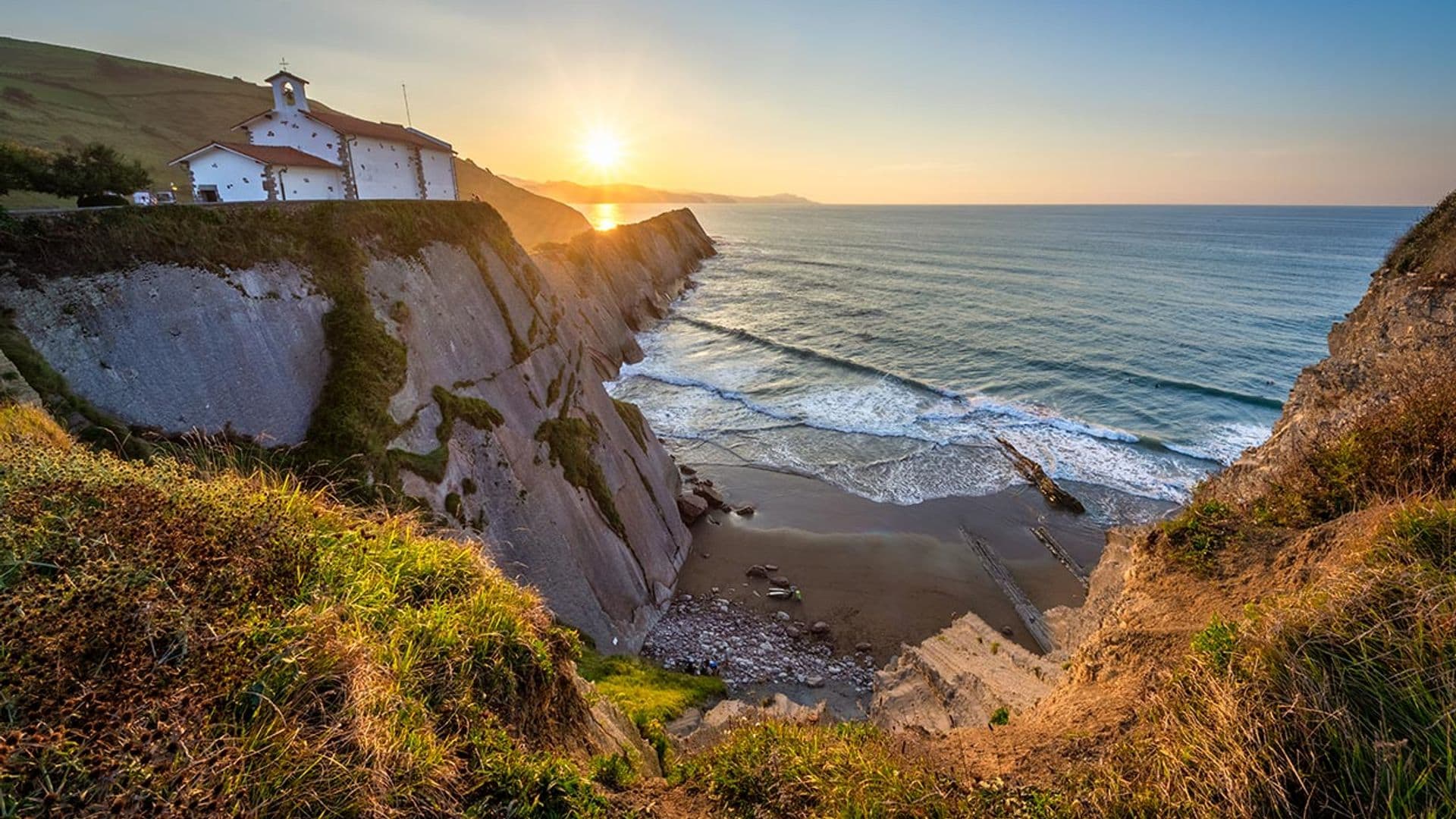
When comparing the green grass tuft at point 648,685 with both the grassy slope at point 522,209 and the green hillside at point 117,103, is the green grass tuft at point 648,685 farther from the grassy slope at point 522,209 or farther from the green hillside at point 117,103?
the grassy slope at point 522,209

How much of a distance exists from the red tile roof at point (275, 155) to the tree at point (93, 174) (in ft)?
11.4

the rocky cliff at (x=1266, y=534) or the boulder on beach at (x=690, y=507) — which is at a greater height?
the rocky cliff at (x=1266, y=534)

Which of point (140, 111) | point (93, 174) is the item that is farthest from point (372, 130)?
point (140, 111)

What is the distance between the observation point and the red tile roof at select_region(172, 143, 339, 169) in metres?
21.5

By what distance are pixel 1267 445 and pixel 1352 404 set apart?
2.54 meters

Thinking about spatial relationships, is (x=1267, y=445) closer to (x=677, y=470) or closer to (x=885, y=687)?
(x=885, y=687)

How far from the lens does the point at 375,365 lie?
50.5 ft

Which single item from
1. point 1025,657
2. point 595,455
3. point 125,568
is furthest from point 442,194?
point 1025,657

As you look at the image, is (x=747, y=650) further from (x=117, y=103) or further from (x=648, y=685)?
(x=117, y=103)

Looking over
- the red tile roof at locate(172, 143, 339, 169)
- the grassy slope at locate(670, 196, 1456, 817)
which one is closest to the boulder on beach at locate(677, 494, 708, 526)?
the grassy slope at locate(670, 196, 1456, 817)

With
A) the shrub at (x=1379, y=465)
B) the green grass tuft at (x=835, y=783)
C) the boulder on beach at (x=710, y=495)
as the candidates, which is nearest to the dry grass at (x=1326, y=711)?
the green grass tuft at (x=835, y=783)

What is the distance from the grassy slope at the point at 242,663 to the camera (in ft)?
11.7

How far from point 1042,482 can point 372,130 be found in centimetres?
3699

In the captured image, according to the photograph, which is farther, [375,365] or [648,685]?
[648,685]
